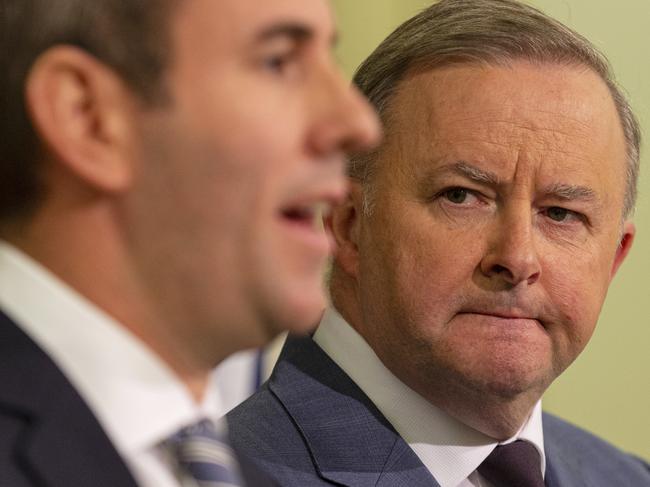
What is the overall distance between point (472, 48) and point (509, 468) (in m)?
0.66

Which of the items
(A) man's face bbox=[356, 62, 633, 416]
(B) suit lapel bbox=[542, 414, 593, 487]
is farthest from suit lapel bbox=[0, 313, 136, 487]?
(B) suit lapel bbox=[542, 414, 593, 487]

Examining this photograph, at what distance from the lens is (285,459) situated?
195 centimetres

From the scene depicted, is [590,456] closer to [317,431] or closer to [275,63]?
[317,431]

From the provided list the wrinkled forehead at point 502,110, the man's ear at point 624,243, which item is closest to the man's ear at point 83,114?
the wrinkled forehead at point 502,110

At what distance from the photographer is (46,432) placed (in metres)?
1.14

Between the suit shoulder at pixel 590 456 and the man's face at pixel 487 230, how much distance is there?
377mm

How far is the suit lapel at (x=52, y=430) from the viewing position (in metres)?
1.13

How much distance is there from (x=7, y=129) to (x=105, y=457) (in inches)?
12.5

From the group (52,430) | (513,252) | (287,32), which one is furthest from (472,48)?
(52,430)

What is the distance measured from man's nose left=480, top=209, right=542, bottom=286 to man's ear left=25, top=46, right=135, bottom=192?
0.86 metres

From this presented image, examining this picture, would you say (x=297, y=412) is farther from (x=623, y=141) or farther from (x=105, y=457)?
(x=105, y=457)

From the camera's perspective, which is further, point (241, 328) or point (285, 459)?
point (285, 459)

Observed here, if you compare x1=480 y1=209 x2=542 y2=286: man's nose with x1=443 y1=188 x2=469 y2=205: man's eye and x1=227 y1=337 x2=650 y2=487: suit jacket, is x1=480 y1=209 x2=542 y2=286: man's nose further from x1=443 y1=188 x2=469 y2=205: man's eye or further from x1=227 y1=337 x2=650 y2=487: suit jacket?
x1=227 y1=337 x2=650 y2=487: suit jacket

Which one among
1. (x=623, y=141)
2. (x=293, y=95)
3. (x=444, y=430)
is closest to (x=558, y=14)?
(x=623, y=141)
